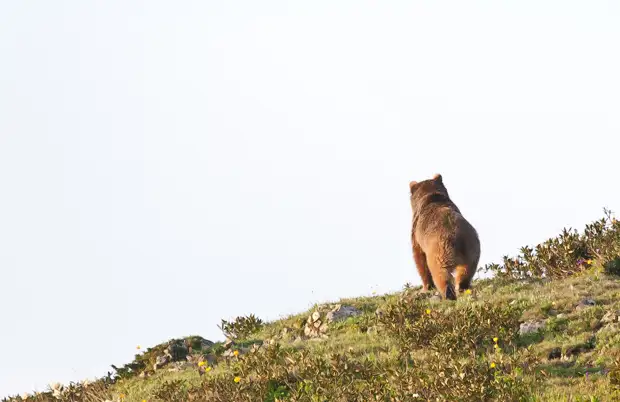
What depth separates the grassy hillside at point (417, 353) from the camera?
10.9 metres

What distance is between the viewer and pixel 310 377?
38.3 feet

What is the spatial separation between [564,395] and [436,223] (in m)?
6.56

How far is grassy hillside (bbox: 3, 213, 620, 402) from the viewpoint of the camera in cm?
1090

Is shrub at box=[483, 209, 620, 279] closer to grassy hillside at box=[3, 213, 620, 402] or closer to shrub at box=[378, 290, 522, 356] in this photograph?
grassy hillside at box=[3, 213, 620, 402]

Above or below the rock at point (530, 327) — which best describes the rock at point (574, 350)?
below

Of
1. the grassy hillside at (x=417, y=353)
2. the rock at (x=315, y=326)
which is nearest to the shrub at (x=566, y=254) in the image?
the grassy hillside at (x=417, y=353)

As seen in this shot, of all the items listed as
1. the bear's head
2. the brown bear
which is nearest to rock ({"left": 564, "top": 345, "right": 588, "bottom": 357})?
→ the brown bear

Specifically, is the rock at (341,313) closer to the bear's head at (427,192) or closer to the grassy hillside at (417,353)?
the grassy hillside at (417,353)

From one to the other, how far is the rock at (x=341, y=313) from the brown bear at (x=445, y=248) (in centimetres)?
161

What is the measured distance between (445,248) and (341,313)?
2317mm

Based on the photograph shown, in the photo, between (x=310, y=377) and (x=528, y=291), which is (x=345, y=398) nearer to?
(x=310, y=377)

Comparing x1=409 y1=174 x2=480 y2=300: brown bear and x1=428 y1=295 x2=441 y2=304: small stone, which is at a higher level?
x1=409 y1=174 x2=480 y2=300: brown bear

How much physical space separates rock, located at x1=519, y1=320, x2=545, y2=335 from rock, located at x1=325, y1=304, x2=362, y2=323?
3906mm

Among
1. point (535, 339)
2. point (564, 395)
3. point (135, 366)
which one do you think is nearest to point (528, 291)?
point (535, 339)
